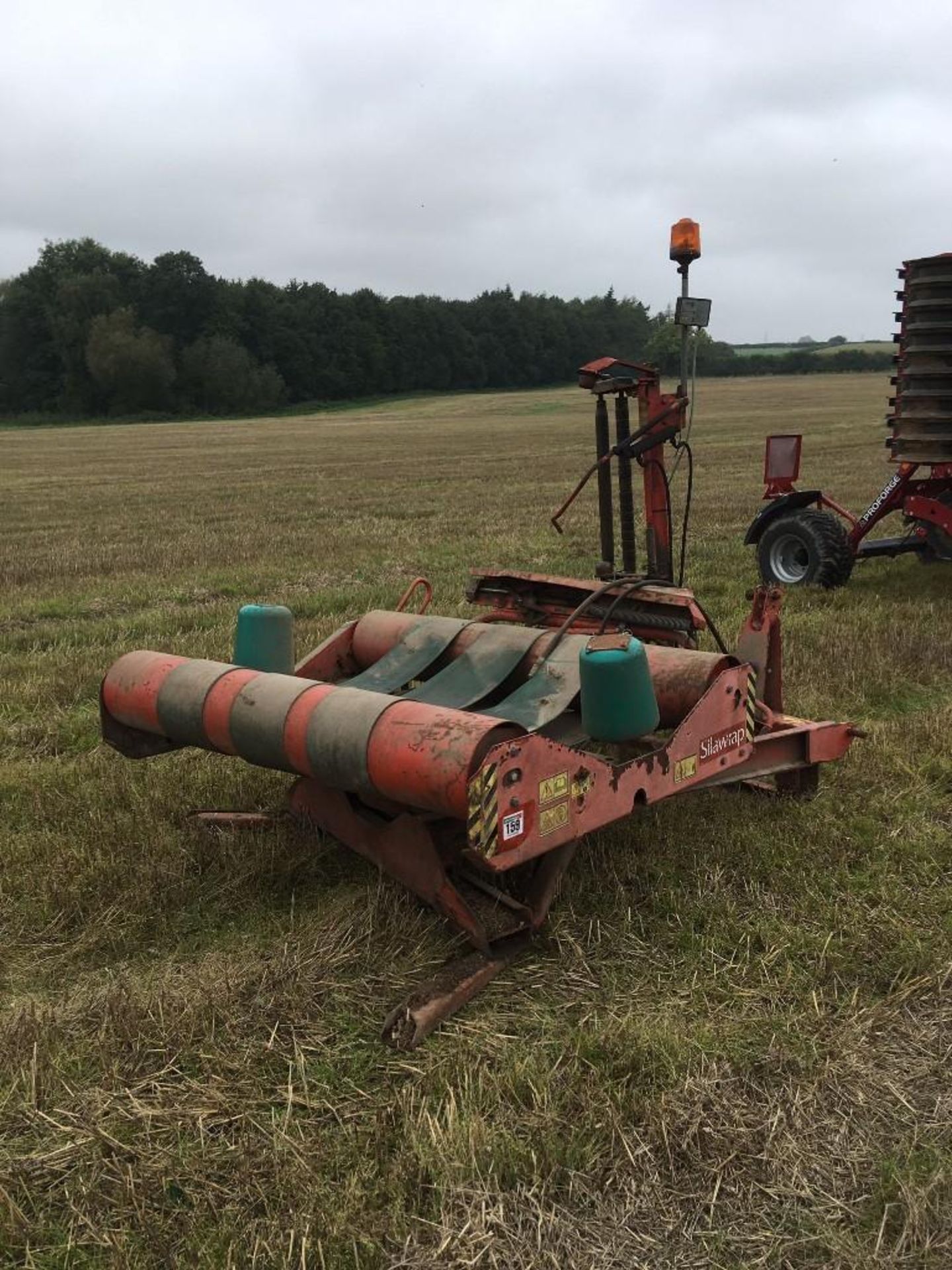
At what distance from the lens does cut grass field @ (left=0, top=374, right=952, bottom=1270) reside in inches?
81.7

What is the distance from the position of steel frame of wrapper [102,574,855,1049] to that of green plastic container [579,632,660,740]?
113 millimetres

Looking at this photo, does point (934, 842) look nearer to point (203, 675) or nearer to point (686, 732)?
point (686, 732)

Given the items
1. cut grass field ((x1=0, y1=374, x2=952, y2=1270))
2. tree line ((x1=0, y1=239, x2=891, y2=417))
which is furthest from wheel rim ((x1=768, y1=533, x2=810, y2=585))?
tree line ((x1=0, y1=239, x2=891, y2=417))

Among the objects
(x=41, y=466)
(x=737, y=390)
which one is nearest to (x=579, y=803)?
(x=41, y=466)

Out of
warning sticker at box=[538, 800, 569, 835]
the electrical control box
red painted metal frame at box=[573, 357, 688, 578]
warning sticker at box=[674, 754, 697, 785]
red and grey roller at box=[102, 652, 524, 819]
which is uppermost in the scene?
the electrical control box

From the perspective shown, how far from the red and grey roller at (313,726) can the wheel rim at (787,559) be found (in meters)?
6.29

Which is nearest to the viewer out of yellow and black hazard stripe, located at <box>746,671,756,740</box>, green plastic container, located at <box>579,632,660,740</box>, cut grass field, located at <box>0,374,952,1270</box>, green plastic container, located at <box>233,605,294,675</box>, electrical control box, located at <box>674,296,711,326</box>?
cut grass field, located at <box>0,374,952,1270</box>

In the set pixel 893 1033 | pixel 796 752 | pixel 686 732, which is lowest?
pixel 893 1033

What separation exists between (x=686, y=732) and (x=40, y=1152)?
1.98 metres

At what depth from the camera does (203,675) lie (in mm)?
3277

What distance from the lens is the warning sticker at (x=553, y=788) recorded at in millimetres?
2656

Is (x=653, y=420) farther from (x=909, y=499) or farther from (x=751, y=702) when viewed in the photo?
(x=909, y=499)

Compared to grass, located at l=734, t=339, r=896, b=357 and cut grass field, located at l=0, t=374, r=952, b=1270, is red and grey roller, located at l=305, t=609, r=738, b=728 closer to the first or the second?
cut grass field, located at l=0, t=374, r=952, b=1270

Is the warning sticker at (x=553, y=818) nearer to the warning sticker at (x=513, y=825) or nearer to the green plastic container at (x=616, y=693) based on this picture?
the warning sticker at (x=513, y=825)
